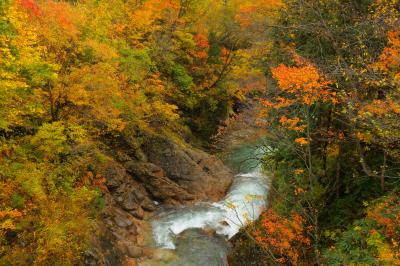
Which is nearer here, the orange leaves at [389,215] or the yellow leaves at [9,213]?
the orange leaves at [389,215]

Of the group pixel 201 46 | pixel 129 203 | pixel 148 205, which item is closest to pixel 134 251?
pixel 129 203

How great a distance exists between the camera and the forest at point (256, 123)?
392 inches

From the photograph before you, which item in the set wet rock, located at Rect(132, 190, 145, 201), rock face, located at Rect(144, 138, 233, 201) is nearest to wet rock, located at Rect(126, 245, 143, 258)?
wet rock, located at Rect(132, 190, 145, 201)

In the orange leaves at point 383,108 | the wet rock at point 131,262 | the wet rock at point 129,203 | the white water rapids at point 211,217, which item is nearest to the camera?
the orange leaves at point 383,108

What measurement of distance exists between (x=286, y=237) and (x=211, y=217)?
6.61m

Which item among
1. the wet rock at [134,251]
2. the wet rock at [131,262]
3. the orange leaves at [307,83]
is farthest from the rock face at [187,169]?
the orange leaves at [307,83]

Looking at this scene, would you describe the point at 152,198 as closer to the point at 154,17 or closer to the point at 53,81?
the point at 53,81

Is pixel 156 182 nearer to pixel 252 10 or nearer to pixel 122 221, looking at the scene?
pixel 122 221

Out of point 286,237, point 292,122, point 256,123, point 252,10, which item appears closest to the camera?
point 292,122

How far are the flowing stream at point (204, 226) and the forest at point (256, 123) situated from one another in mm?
817

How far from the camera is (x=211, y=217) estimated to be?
62.5 feet

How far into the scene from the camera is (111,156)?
1930 cm

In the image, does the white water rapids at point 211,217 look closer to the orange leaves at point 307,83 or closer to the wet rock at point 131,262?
the wet rock at point 131,262

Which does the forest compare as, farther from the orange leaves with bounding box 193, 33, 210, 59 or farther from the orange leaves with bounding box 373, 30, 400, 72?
the orange leaves with bounding box 193, 33, 210, 59
